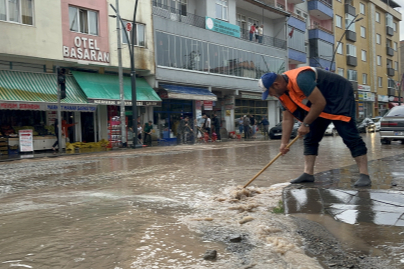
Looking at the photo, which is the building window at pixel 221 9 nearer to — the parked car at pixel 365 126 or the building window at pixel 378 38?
the parked car at pixel 365 126

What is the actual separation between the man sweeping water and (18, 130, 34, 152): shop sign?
Result: 14.4 m

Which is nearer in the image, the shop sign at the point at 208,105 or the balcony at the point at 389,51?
the shop sign at the point at 208,105

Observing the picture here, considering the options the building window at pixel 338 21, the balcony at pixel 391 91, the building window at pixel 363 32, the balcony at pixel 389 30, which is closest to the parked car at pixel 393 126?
the building window at pixel 338 21

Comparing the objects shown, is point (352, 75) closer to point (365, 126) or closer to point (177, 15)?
point (365, 126)

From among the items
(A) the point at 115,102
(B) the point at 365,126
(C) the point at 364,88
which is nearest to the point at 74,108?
(A) the point at 115,102

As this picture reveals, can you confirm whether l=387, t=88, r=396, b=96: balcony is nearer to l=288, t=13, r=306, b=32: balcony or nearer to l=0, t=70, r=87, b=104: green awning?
l=288, t=13, r=306, b=32: balcony

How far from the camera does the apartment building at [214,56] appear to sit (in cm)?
2370

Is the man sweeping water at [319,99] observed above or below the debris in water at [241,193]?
above

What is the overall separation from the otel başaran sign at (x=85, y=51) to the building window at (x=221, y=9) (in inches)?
409

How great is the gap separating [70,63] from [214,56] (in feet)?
35.0

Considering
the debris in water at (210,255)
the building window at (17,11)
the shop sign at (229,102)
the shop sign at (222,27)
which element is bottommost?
the debris in water at (210,255)

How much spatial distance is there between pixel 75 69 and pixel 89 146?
429 cm

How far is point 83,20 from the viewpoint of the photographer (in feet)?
65.9

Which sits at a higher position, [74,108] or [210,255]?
[74,108]
